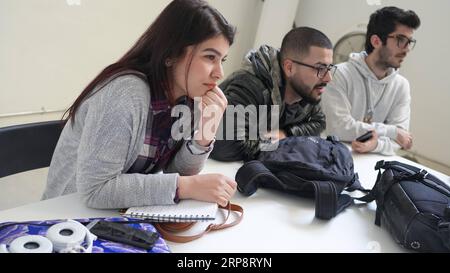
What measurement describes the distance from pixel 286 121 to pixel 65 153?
102 cm

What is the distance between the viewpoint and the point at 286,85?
1797mm

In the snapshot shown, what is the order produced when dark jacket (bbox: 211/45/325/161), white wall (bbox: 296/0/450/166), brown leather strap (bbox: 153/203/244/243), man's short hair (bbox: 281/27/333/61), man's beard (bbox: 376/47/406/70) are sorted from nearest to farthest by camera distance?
brown leather strap (bbox: 153/203/244/243) → dark jacket (bbox: 211/45/325/161) → man's short hair (bbox: 281/27/333/61) → man's beard (bbox: 376/47/406/70) → white wall (bbox: 296/0/450/166)

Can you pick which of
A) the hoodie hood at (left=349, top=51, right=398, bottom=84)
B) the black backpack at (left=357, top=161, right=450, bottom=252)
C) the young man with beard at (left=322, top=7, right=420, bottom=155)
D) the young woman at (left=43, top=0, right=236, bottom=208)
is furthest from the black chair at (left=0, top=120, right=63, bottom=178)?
the hoodie hood at (left=349, top=51, right=398, bottom=84)

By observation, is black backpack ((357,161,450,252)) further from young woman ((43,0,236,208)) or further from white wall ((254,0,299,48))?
white wall ((254,0,299,48))

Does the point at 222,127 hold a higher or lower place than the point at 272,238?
higher

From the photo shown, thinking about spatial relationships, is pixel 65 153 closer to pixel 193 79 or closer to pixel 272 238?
pixel 193 79

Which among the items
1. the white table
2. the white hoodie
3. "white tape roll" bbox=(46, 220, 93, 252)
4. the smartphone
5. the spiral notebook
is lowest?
the white table

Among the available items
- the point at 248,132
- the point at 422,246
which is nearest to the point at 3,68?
the point at 248,132

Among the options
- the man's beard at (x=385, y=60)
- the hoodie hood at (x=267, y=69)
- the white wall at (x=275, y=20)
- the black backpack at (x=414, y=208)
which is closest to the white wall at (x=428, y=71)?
the white wall at (x=275, y=20)

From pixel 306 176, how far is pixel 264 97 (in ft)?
Result: 1.80

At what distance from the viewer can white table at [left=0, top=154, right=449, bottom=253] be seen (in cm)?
93

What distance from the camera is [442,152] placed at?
2838 mm

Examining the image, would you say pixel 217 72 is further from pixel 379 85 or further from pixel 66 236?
pixel 379 85

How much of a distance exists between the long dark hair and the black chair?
14 cm
